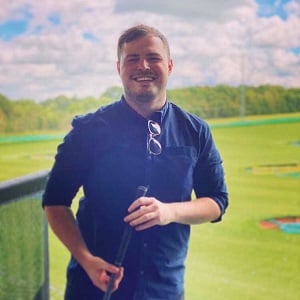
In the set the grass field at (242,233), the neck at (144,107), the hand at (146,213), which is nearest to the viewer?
the hand at (146,213)

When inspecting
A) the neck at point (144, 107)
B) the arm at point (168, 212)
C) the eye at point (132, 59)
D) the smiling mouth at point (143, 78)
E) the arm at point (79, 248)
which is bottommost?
the arm at point (79, 248)

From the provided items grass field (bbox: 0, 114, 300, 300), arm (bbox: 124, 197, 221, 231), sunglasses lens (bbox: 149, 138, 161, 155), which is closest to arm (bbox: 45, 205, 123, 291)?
arm (bbox: 124, 197, 221, 231)

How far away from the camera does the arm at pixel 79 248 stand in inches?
51.0

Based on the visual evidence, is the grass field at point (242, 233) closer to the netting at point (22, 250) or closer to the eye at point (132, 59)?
the netting at point (22, 250)

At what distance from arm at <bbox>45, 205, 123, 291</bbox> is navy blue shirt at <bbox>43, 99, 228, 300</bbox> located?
0.10 ft

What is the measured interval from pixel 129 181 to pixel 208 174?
207mm

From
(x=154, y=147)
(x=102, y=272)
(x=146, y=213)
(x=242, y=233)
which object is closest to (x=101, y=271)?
(x=102, y=272)

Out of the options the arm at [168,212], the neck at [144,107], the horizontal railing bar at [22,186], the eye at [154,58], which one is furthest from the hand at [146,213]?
the horizontal railing bar at [22,186]

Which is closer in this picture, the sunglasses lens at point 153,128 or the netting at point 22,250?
the sunglasses lens at point 153,128

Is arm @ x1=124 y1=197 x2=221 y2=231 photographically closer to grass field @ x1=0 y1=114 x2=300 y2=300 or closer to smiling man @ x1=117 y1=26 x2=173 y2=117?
smiling man @ x1=117 y1=26 x2=173 y2=117

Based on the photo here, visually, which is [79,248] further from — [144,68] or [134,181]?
[144,68]

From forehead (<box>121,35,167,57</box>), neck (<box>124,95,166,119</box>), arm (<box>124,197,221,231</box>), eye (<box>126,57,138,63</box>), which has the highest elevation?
forehead (<box>121,35,167,57</box>)

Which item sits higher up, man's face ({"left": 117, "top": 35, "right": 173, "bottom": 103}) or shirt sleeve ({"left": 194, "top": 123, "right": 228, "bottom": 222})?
man's face ({"left": 117, "top": 35, "right": 173, "bottom": 103})

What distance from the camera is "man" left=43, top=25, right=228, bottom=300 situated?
1.31 metres
